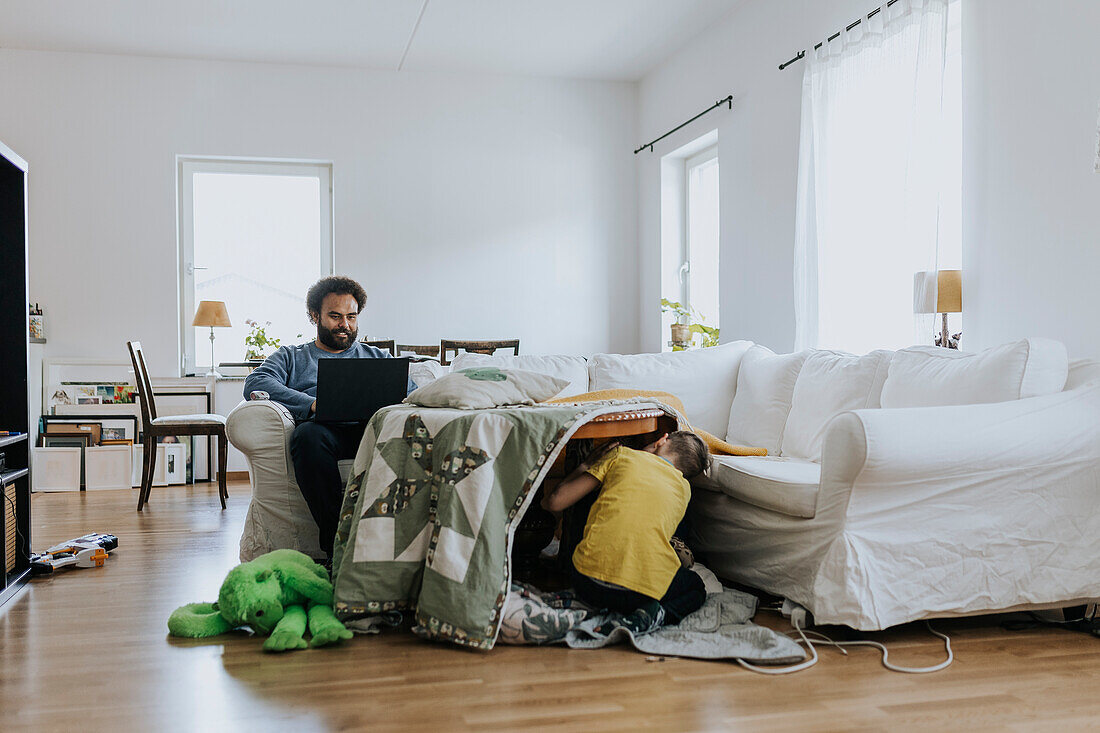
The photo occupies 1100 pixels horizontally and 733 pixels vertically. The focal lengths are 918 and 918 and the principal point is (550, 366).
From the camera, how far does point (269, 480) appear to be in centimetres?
334

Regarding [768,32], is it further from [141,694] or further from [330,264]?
[141,694]

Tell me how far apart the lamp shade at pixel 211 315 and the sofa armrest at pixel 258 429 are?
9.41 feet

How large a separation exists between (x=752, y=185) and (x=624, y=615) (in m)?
3.31

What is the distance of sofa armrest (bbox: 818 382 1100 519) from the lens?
8.10 ft

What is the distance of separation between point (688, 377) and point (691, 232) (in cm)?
252

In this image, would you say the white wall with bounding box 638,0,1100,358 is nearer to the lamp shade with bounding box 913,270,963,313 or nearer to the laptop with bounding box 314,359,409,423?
the lamp shade with bounding box 913,270,963,313

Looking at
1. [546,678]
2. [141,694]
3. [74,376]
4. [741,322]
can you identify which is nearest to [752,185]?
[741,322]

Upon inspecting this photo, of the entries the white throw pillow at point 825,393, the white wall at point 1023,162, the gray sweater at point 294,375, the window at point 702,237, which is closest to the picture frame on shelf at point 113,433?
the gray sweater at point 294,375

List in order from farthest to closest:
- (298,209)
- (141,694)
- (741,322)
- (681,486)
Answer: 1. (298,209)
2. (741,322)
3. (681,486)
4. (141,694)

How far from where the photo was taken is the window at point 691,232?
6152 mm

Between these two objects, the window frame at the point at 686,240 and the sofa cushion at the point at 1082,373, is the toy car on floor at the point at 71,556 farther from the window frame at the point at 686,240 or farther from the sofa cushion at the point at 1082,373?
the window frame at the point at 686,240

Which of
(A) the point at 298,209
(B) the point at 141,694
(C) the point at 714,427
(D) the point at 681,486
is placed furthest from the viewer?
(A) the point at 298,209

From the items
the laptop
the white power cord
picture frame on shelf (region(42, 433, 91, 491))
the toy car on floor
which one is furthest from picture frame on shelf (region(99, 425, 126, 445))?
the white power cord

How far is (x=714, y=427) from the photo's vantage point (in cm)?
418
